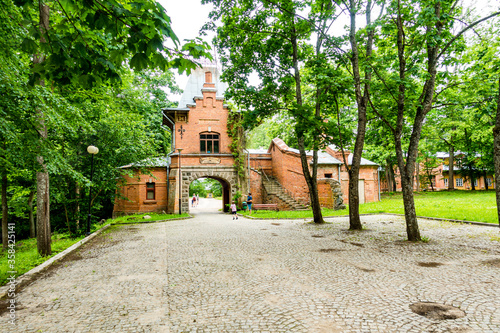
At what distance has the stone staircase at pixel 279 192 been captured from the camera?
21234 mm

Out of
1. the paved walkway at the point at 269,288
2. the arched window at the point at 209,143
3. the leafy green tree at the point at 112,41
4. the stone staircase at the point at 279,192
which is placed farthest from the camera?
the arched window at the point at 209,143

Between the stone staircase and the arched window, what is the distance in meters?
4.85

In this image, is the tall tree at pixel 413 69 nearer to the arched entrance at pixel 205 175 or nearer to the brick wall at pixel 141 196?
the arched entrance at pixel 205 175

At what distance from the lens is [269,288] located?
15.1ft

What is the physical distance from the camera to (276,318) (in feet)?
11.6

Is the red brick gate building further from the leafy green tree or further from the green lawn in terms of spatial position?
the leafy green tree

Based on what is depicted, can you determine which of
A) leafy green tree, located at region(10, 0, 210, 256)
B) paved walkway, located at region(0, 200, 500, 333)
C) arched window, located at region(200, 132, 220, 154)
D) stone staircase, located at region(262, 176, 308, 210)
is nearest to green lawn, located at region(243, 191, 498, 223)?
stone staircase, located at region(262, 176, 308, 210)

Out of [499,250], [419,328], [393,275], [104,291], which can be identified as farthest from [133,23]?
[499,250]

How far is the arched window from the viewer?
22.4m

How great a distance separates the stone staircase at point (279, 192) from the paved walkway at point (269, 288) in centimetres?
1301

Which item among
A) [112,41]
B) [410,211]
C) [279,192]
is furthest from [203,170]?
[112,41]

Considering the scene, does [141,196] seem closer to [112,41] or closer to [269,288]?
[269,288]

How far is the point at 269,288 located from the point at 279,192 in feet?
59.0

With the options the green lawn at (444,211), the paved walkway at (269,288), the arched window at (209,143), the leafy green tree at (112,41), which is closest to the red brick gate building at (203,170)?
the arched window at (209,143)
